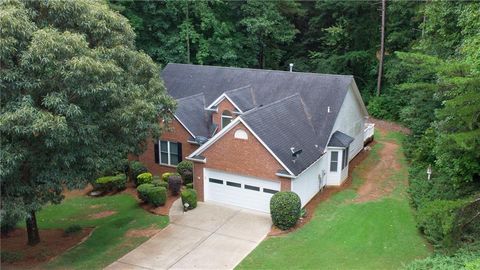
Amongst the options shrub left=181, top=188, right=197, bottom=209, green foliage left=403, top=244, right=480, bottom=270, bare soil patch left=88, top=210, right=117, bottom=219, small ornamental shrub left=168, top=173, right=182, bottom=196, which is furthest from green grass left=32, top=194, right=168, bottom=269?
green foliage left=403, top=244, right=480, bottom=270

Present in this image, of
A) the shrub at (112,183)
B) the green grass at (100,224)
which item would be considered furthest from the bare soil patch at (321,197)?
the shrub at (112,183)

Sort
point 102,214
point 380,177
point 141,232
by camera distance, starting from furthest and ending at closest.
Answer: point 380,177 < point 102,214 < point 141,232

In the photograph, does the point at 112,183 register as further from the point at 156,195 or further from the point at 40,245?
the point at 40,245

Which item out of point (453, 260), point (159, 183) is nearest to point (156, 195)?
point (159, 183)

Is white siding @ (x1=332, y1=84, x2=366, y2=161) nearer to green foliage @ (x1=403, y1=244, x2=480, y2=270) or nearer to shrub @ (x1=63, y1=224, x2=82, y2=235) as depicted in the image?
green foliage @ (x1=403, y1=244, x2=480, y2=270)

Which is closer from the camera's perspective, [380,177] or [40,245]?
[40,245]

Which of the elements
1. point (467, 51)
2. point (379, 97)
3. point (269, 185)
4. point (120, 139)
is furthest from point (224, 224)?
point (379, 97)

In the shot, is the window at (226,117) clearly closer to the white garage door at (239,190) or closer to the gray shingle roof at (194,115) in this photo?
the gray shingle roof at (194,115)
